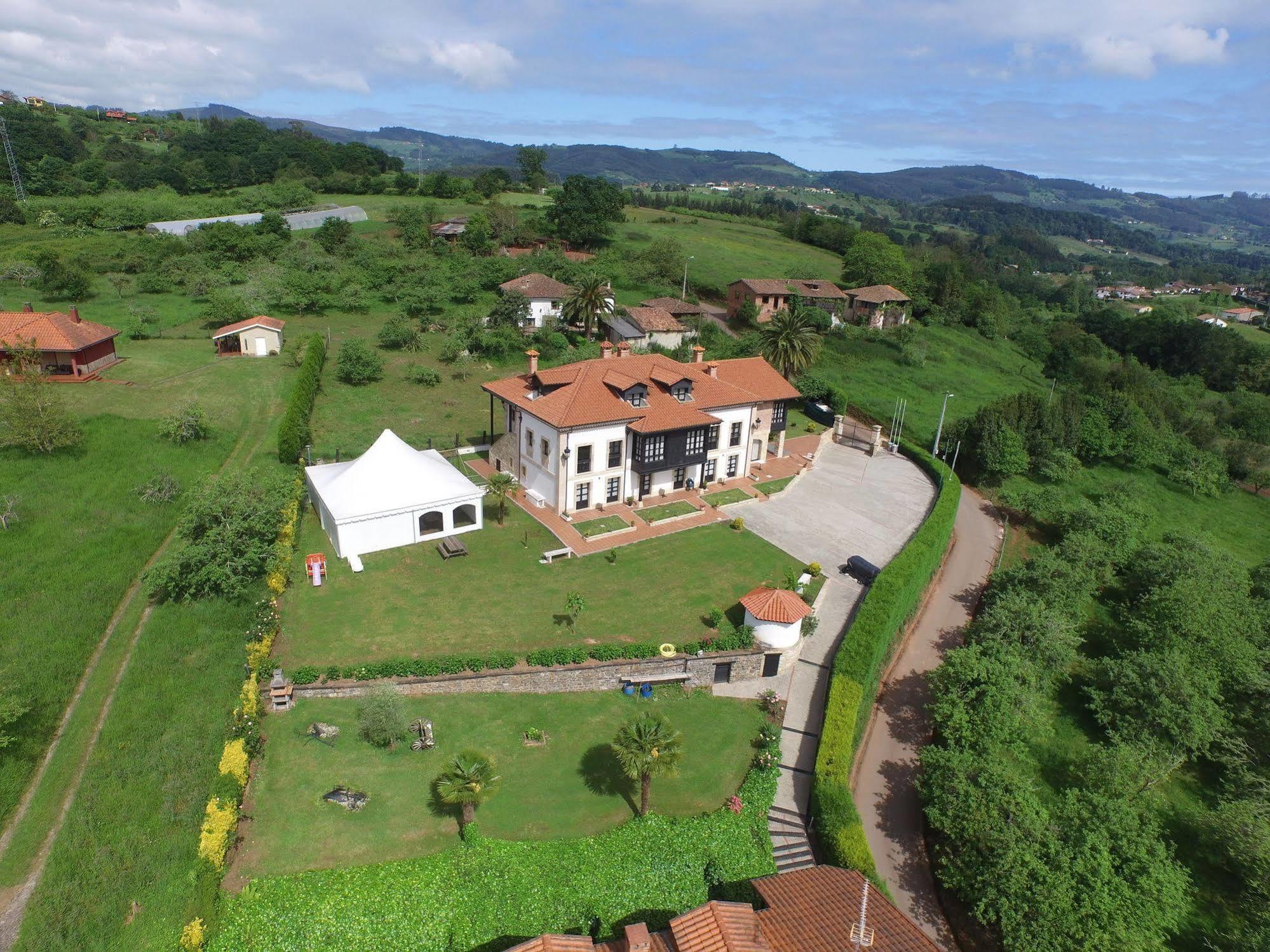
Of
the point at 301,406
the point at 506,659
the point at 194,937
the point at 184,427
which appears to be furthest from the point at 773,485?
the point at 194,937

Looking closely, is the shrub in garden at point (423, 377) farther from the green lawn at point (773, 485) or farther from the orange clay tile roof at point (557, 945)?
the orange clay tile roof at point (557, 945)

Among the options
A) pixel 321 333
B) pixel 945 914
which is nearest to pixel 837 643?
pixel 945 914

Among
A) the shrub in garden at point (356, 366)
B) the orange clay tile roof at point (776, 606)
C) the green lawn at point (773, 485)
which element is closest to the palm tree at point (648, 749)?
the orange clay tile roof at point (776, 606)

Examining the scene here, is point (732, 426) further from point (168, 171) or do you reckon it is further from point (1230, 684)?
point (168, 171)

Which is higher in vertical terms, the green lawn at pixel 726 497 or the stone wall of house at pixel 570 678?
the green lawn at pixel 726 497

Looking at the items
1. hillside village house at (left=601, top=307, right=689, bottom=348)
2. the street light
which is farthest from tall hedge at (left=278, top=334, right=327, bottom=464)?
the street light
